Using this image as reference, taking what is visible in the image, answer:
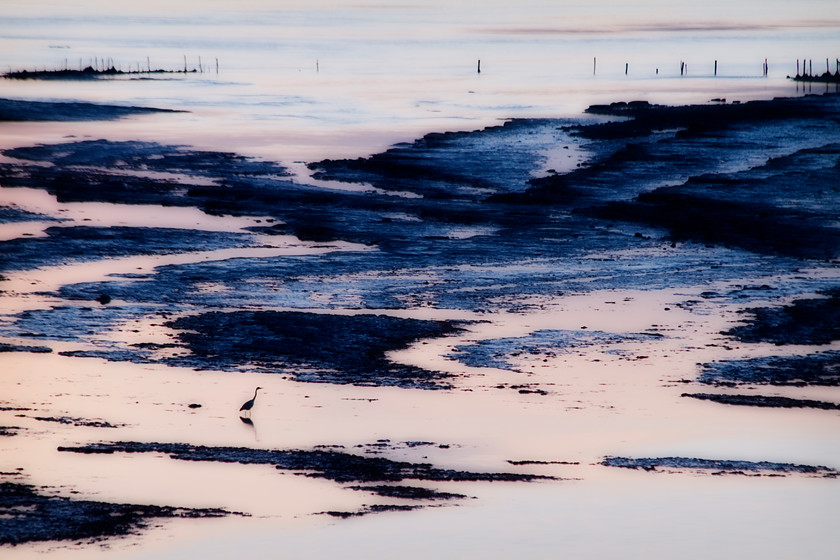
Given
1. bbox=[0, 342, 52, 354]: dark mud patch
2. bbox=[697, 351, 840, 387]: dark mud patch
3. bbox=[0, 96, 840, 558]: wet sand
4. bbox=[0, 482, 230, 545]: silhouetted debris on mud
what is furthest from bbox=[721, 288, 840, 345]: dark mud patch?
bbox=[0, 482, 230, 545]: silhouetted debris on mud

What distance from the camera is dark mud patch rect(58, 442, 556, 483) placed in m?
9.79

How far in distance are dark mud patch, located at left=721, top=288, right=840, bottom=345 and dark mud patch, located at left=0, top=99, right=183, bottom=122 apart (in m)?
31.0

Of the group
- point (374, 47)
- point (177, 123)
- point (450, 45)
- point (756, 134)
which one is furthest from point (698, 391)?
point (450, 45)

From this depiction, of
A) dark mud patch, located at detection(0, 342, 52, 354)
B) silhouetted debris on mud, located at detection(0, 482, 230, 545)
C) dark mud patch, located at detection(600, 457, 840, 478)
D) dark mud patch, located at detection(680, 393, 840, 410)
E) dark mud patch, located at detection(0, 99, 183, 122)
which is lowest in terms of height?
dark mud patch, located at detection(600, 457, 840, 478)

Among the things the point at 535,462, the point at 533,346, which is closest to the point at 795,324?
the point at 533,346

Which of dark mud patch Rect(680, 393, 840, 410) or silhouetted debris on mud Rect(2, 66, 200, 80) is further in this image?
silhouetted debris on mud Rect(2, 66, 200, 80)

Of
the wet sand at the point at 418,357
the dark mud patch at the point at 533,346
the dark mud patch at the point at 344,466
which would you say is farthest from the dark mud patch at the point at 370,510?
the dark mud patch at the point at 533,346

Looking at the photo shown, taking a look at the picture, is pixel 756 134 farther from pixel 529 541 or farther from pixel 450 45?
pixel 450 45

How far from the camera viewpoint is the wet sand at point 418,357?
926 centimetres

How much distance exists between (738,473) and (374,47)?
9905cm

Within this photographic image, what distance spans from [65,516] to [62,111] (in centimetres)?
3773

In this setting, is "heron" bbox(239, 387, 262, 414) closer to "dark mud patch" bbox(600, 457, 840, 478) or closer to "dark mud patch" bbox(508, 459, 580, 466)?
"dark mud patch" bbox(508, 459, 580, 466)

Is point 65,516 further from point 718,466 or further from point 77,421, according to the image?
point 718,466

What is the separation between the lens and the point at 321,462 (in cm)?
1003
